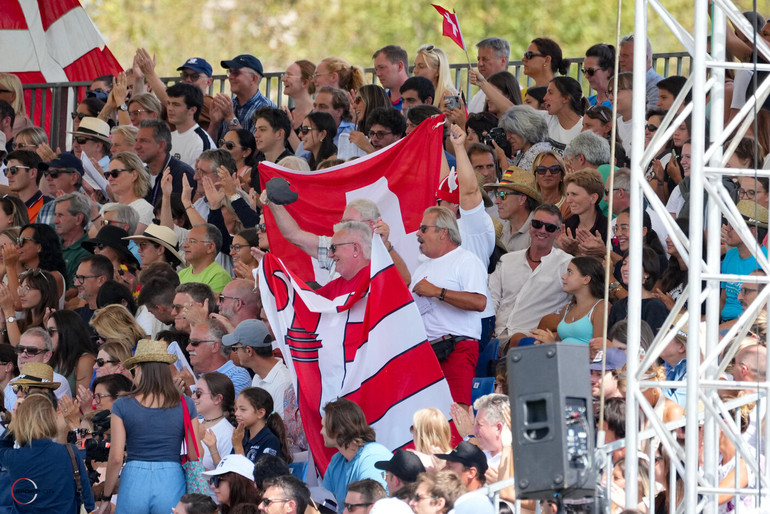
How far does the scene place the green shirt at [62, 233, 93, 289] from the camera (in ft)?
42.3

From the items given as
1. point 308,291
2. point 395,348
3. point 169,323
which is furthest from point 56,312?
point 395,348

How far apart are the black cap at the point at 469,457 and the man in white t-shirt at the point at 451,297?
1.90 m

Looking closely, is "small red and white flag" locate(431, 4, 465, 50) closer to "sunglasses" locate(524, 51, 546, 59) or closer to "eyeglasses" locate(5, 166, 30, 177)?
"sunglasses" locate(524, 51, 546, 59)

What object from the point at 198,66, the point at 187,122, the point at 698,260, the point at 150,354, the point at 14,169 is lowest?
the point at 150,354

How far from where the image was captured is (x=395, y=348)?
9438mm

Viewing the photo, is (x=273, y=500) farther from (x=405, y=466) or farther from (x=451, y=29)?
(x=451, y=29)

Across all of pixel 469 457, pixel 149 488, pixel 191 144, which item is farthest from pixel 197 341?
pixel 191 144

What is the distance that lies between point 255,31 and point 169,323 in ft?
87.1

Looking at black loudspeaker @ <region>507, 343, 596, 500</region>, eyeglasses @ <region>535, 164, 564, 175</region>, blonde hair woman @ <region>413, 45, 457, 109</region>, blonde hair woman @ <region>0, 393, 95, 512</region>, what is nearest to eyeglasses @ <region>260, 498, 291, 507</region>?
blonde hair woman @ <region>0, 393, 95, 512</region>

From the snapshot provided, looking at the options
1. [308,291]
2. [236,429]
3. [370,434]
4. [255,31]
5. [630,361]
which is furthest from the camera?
[255,31]

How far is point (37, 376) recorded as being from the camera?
9734 mm

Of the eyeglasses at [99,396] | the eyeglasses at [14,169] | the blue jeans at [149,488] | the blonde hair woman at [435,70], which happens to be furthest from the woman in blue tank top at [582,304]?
the eyeglasses at [14,169]

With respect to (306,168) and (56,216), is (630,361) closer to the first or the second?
(306,168)

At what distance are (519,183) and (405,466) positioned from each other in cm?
414
